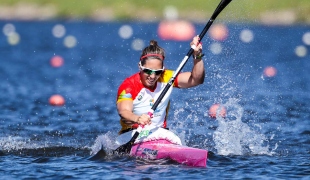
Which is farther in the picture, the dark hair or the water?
the water

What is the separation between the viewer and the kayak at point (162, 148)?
949cm

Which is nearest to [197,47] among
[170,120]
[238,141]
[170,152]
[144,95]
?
[144,95]

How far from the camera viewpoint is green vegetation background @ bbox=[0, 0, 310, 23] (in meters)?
54.3

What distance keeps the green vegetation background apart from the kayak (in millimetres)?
42616

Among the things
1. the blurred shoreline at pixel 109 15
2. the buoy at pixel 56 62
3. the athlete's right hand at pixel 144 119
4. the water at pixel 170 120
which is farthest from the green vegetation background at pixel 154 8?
the athlete's right hand at pixel 144 119

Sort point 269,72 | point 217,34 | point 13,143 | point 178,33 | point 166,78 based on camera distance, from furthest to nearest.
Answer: point 178,33 < point 217,34 < point 269,72 < point 13,143 < point 166,78

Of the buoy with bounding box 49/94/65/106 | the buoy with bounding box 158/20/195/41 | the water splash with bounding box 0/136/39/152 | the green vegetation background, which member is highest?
the green vegetation background

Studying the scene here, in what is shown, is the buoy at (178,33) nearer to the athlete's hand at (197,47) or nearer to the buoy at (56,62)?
the buoy at (56,62)

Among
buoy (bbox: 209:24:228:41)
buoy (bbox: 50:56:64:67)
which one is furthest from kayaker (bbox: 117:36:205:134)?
buoy (bbox: 209:24:228:41)

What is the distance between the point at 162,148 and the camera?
975 cm

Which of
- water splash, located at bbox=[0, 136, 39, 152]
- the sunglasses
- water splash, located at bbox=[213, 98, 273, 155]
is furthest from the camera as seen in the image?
water splash, located at bbox=[0, 136, 39, 152]

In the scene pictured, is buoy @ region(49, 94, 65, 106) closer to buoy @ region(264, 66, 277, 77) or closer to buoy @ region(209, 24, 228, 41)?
buoy @ region(264, 66, 277, 77)

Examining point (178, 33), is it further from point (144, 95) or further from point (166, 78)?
point (144, 95)

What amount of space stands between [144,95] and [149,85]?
18 cm
